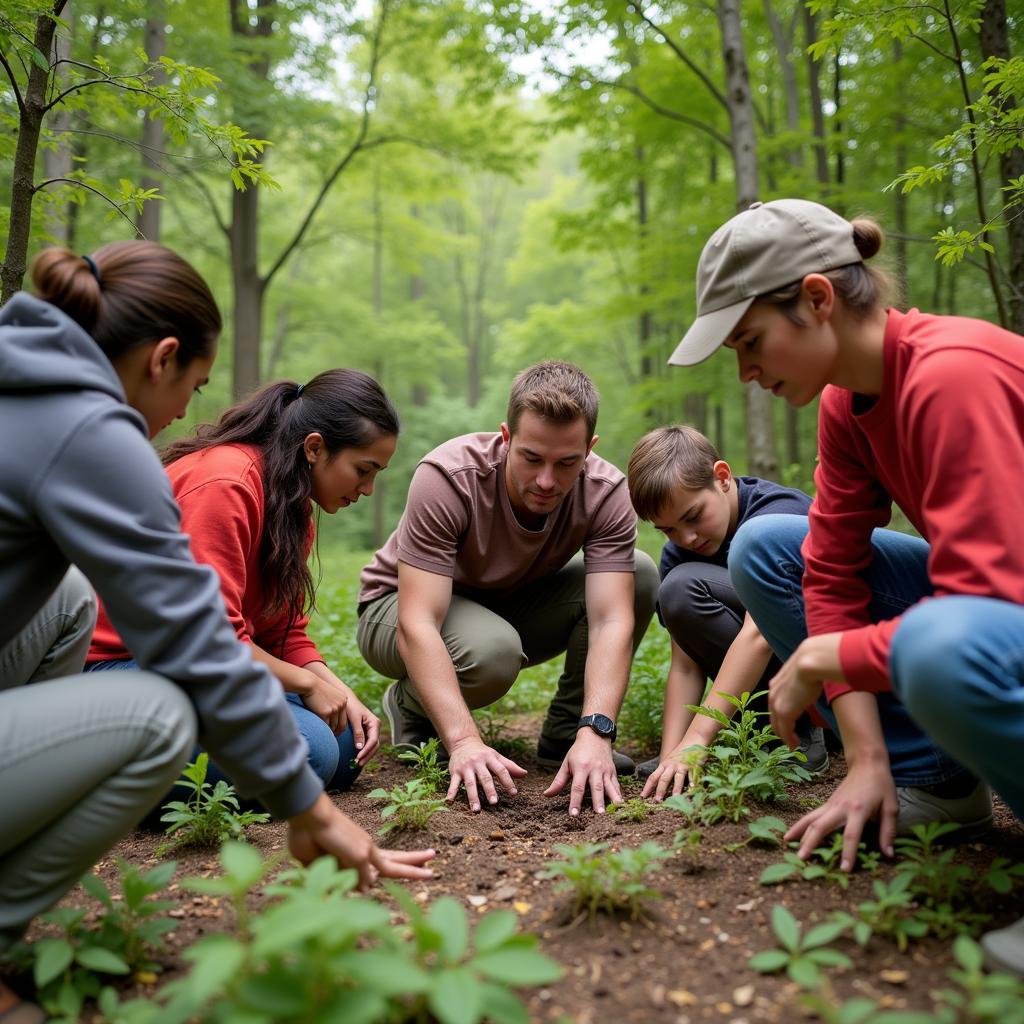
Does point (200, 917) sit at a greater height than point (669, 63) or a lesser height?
lesser

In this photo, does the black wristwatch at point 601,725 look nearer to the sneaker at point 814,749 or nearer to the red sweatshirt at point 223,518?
the sneaker at point 814,749

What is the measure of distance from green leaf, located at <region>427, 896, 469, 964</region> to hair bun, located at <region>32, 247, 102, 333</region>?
1.27 metres

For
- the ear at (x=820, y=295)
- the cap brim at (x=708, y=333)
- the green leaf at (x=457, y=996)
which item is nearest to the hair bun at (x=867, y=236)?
the ear at (x=820, y=295)

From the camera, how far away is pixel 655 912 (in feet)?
5.81

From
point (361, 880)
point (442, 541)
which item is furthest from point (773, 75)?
point (361, 880)

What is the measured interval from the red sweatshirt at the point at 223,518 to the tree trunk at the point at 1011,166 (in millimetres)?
3184

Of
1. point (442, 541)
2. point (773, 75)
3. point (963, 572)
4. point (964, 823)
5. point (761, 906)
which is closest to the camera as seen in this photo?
point (963, 572)

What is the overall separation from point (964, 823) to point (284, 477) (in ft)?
7.06

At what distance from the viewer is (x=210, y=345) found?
1.81 meters

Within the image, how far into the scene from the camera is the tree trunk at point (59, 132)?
304cm

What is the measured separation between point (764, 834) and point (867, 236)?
138 centimetres

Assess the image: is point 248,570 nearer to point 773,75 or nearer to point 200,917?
point 200,917

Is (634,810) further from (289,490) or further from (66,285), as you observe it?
(66,285)

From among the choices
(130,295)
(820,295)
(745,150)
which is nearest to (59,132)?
(130,295)
